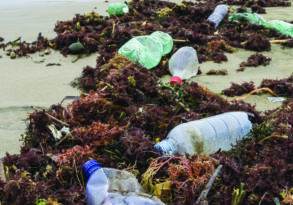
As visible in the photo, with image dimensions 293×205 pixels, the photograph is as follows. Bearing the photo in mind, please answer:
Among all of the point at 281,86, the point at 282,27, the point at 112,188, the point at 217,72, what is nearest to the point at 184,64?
the point at 217,72

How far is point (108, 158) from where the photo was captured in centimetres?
341

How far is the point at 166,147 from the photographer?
3.41m

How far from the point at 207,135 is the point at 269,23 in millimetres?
4065

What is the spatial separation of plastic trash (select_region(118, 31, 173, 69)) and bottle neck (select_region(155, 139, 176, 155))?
6.96ft

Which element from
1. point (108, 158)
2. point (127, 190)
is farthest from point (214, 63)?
point (127, 190)

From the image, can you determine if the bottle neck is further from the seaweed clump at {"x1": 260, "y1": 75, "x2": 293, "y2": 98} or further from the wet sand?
the seaweed clump at {"x1": 260, "y1": 75, "x2": 293, "y2": 98}

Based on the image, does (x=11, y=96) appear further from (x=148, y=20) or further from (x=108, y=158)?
(x=148, y=20)

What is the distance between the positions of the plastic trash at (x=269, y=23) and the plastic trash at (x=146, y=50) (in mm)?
1531

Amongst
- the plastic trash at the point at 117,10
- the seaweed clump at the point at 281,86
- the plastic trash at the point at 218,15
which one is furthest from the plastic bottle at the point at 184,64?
the plastic trash at the point at 117,10

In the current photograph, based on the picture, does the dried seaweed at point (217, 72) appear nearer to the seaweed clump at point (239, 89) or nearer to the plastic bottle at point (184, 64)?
the plastic bottle at point (184, 64)

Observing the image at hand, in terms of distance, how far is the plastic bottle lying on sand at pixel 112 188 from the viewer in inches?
111

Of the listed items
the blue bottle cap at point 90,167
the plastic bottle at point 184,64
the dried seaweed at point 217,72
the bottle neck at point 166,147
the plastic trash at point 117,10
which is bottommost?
the plastic trash at point 117,10

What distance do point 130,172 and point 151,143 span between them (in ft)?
0.96

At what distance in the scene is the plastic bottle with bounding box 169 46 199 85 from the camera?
18.4 ft
